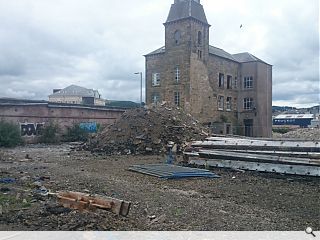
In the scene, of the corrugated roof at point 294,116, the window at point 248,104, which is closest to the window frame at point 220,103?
the window at point 248,104

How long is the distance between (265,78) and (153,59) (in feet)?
48.3

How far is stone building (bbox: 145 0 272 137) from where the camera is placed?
3538 cm

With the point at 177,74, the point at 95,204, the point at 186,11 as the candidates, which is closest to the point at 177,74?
the point at 177,74

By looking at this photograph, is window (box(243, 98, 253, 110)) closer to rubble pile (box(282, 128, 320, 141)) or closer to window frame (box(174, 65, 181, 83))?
rubble pile (box(282, 128, 320, 141))

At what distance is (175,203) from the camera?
6.42 metres

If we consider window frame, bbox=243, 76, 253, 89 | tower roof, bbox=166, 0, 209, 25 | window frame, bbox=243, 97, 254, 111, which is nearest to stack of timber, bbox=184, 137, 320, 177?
tower roof, bbox=166, 0, 209, 25

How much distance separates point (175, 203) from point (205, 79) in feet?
104

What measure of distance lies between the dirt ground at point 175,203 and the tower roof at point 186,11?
28123 millimetres

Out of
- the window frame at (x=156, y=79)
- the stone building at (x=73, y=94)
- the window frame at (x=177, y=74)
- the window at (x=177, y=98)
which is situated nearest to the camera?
the window frame at (x=177, y=74)

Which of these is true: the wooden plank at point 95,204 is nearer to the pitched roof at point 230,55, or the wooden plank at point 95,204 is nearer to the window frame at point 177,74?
the window frame at point 177,74

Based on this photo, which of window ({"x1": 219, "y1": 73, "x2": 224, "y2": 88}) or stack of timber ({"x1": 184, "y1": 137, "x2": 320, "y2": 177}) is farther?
window ({"x1": 219, "y1": 73, "x2": 224, "y2": 88})

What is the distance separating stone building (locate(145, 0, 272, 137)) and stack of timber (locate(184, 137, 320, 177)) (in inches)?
909

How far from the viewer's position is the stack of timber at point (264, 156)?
30.1 feet

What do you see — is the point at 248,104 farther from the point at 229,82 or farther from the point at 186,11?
the point at 186,11
